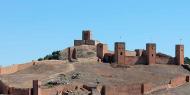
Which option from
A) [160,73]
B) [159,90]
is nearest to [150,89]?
[159,90]

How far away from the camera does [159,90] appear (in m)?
63.1

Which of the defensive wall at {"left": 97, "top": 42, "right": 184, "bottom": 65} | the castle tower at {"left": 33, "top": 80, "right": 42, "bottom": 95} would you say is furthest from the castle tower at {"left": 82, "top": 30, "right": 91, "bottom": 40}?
the castle tower at {"left": 33, "top": 80, "right": 42, "bottom": 95}

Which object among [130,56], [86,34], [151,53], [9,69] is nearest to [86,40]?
[86,34]

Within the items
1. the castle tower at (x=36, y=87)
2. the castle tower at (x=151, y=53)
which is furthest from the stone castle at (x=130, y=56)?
the castle tower at (x=36, y=87)

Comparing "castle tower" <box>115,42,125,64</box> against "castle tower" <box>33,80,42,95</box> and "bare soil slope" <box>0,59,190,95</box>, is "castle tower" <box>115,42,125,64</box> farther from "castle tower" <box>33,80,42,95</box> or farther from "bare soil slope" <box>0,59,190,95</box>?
"castle tower" <box>33,80,42,95</box>

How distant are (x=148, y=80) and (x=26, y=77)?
10321mm

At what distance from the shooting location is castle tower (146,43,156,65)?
72.4 m

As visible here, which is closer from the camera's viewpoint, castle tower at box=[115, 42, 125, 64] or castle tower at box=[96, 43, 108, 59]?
castle tower at box=[115, 42, 125, 64]

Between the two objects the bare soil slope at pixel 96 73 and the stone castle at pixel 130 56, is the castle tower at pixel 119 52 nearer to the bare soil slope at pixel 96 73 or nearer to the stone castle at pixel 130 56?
the stone castle at pixel 130 56

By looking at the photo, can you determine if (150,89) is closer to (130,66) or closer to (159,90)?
(159,90)

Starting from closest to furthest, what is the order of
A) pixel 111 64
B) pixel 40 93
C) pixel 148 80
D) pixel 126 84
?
1. pixel 40 93
2. pixel 126 84
3. pixel 148 80
4. pixel 111 64

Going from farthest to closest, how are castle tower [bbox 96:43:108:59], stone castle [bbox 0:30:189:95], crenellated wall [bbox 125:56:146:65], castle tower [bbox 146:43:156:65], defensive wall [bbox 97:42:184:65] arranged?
1. castle tower [bbox 96:43:108:59]
2. castle tower [bbox 146:43:156:65]
3. crenellated wall [bbox 125:56:146:65]
4. defensive wall [bbox 97:42:184:65]
5. stone castle [bbox 0:30:189:95]

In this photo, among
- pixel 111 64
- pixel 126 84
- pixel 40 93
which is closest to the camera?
pixel 40 93

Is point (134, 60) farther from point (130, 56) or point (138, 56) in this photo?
point (138, 56)
